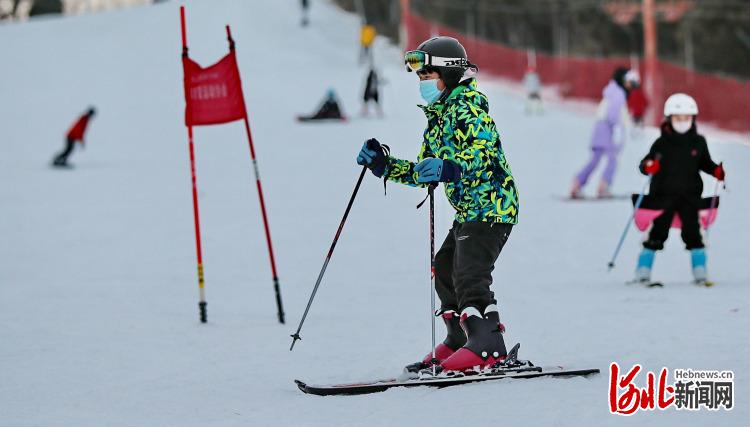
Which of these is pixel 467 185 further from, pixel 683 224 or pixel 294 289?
pixel 294 289

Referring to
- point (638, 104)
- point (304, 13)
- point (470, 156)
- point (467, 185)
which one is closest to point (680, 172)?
point (467, 185)

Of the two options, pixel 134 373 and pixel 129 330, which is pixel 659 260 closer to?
pixel 129 330

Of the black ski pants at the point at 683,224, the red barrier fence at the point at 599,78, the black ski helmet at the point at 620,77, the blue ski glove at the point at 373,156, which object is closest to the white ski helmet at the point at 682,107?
the black ski pants at the point at 683,224

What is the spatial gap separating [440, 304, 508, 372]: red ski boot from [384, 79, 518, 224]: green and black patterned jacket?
464 mm

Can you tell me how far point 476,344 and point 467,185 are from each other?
2.51 ft

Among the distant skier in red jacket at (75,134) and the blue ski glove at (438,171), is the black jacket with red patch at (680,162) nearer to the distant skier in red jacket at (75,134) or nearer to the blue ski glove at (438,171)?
the blue ski glove at (438,171)

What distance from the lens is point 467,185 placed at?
623 centimetres

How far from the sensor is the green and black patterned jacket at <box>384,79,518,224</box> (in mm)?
6074

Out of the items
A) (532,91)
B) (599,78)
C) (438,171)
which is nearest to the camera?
(438,171)

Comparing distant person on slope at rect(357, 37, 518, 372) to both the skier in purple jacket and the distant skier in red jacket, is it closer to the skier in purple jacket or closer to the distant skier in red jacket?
the skier in purple jacket

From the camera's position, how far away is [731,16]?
5219cm

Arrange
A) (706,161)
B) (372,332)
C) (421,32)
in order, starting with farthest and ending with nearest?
1. (421,32)
2. (706,161)
3. (372,332)

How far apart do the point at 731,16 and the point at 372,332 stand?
47.0m

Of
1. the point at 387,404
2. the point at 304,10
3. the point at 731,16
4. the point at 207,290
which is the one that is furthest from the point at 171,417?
the point at 731,16
